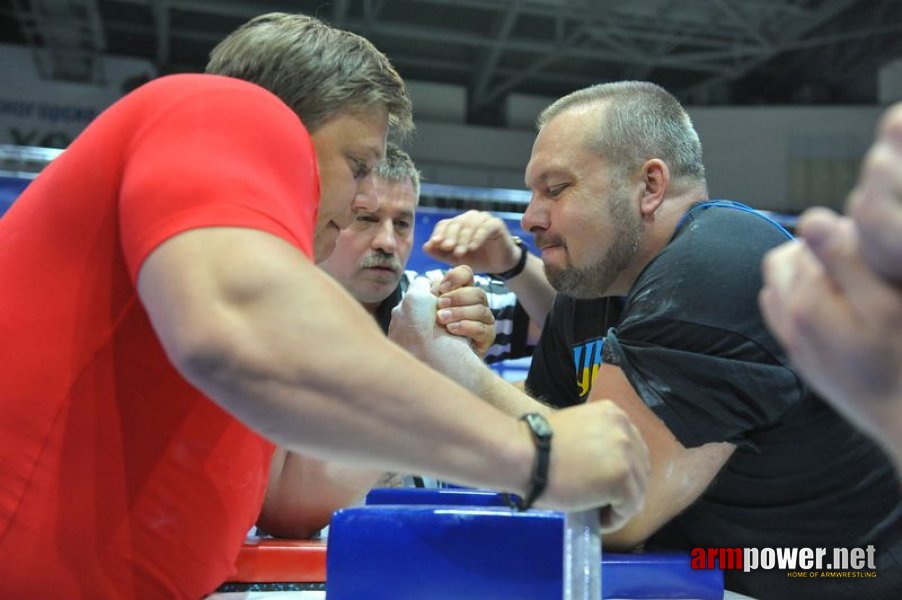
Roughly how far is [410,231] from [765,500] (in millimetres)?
1510

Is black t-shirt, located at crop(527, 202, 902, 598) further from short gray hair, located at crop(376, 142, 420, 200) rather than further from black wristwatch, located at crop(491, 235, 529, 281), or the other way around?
short gray hair, located at crop(376, 142, 420, 200)

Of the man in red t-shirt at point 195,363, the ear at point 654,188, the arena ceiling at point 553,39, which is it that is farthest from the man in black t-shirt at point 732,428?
the arena ceiling at point 553,39

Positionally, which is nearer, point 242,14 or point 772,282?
point 772,282

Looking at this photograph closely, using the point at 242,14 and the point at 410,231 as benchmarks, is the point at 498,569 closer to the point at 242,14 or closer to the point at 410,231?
the point at 410,231

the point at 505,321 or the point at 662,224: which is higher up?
the point at 662,224

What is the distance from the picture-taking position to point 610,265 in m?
1.88

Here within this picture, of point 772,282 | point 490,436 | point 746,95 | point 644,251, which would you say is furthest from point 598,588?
point 746,95

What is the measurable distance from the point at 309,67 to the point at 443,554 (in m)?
0.64

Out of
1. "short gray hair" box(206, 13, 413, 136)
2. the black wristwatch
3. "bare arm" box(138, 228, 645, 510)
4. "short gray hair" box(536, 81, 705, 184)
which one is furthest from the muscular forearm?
the black wristwatch

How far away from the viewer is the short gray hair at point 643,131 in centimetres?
185

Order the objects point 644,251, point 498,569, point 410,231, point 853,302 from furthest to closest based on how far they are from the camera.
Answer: point 410,231 → point 644,251 → point 498,569 → point 853,302

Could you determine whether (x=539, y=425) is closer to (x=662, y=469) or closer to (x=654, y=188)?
(x=662, y=469)

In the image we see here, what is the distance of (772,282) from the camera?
0.53 meters

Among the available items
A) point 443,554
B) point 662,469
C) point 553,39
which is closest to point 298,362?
point 443,554
